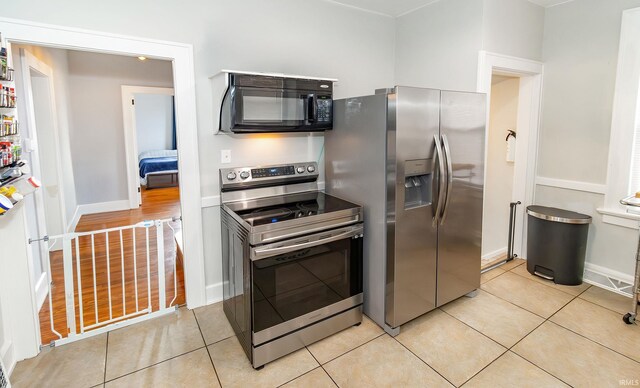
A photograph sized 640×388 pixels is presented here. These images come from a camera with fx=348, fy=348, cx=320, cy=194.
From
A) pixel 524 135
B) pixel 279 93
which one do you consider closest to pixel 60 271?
pixel 279 93

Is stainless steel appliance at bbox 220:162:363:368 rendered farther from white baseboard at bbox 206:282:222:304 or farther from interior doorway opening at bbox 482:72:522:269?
interior doorway opening at bbox 482:72:522:269

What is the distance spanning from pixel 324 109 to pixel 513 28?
1.88m

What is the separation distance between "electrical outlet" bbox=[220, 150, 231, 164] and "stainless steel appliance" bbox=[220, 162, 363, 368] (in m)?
0.08

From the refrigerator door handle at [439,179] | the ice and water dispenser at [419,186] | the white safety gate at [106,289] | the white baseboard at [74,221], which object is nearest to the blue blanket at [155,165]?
the white baseboard at [74,221]

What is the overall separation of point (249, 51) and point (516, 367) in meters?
2.81

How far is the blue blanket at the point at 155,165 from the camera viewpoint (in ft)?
25.5

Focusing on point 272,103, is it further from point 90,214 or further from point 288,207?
point 90,214

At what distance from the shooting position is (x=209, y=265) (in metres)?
2.79

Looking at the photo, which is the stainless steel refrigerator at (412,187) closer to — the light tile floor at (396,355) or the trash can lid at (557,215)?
the light tile floor at (396,355)

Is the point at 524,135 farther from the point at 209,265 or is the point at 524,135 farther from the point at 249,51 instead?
the point at 209,265

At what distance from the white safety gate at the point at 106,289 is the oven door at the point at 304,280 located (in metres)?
0.75

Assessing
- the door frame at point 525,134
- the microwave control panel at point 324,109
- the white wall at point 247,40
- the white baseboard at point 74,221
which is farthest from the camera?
the white baseboard at point 74,221

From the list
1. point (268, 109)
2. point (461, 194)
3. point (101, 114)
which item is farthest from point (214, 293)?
point (101, 114)

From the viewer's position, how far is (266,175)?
2783 mm
